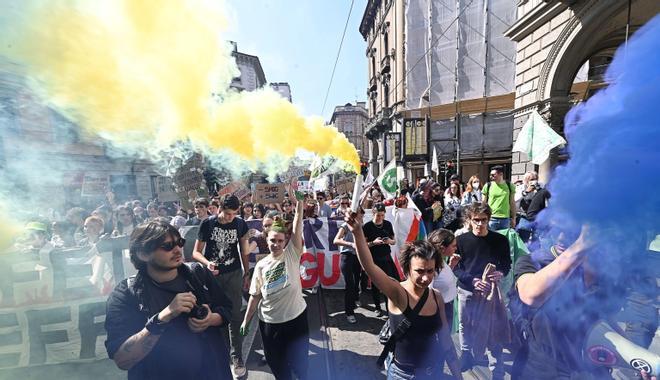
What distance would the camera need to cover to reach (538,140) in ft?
19.6

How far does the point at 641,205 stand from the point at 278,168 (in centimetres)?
582

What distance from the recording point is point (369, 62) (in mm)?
38969

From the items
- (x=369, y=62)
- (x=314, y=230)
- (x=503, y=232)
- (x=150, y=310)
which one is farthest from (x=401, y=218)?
(x=369, y=62)

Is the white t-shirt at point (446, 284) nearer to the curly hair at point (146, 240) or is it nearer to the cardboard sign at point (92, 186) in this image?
the curly hair at point (146, 240)

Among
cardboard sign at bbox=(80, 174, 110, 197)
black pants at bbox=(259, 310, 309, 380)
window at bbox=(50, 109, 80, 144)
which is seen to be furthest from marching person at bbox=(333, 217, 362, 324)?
cardboard sign at bbox=(80, 174, 110, 197)

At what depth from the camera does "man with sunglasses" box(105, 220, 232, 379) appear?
1572 mm

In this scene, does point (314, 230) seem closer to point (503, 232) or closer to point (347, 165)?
point (347, 165)

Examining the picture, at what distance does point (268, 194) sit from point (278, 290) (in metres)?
4.55

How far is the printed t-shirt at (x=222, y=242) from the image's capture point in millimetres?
3582

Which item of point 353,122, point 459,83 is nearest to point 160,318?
point 459,83

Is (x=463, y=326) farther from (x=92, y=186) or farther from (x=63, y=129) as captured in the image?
A: (x=92, y=186)

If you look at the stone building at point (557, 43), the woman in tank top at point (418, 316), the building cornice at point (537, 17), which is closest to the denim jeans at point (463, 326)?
the woman in tank top at point (418, 316)

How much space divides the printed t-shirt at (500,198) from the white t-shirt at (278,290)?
4953 mm

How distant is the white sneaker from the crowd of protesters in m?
0.01
